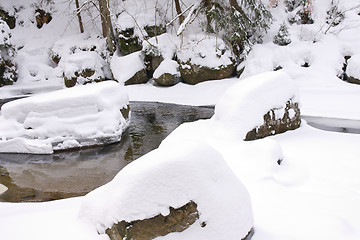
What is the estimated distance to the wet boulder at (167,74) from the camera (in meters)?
12.2

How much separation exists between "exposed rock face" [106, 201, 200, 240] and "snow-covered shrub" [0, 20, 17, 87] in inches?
562

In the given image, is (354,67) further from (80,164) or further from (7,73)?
(7,73)

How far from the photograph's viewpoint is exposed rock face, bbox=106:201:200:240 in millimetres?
2377

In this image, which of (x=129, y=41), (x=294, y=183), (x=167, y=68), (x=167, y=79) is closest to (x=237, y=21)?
(x=167, y=68)

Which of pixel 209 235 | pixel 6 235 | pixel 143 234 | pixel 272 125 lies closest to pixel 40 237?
pixel 6 235

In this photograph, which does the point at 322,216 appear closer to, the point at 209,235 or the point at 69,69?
the point at 209,235

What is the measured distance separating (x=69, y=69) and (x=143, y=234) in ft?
39.7

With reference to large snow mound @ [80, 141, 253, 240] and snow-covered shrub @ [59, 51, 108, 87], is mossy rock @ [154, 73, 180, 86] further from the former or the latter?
large snow mound @ [80, 141, 253, 240]

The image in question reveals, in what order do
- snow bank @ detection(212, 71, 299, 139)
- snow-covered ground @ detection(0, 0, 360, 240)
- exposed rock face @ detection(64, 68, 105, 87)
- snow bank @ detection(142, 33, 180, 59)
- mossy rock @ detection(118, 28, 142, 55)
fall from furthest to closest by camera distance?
mossy rock @ detection(118, 28, 142, 55)
exposed rock face @ detection(64, 68, 105, 87)
snow bank @ detection(142, 33, 180, 59)
snow bank @ detection(212, 71, 299, 139)
snow-covered ground @ detection(0, 0, 360, 240)

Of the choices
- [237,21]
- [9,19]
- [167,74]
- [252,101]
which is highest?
[9,19]

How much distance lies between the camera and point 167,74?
12164mm

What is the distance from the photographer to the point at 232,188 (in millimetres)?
2623

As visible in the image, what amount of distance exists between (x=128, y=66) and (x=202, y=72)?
3.39 metres

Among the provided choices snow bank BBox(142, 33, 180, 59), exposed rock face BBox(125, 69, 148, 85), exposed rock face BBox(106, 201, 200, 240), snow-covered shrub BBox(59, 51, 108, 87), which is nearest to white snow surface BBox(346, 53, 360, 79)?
snow bank BBox(142, 33, 180, 59)
